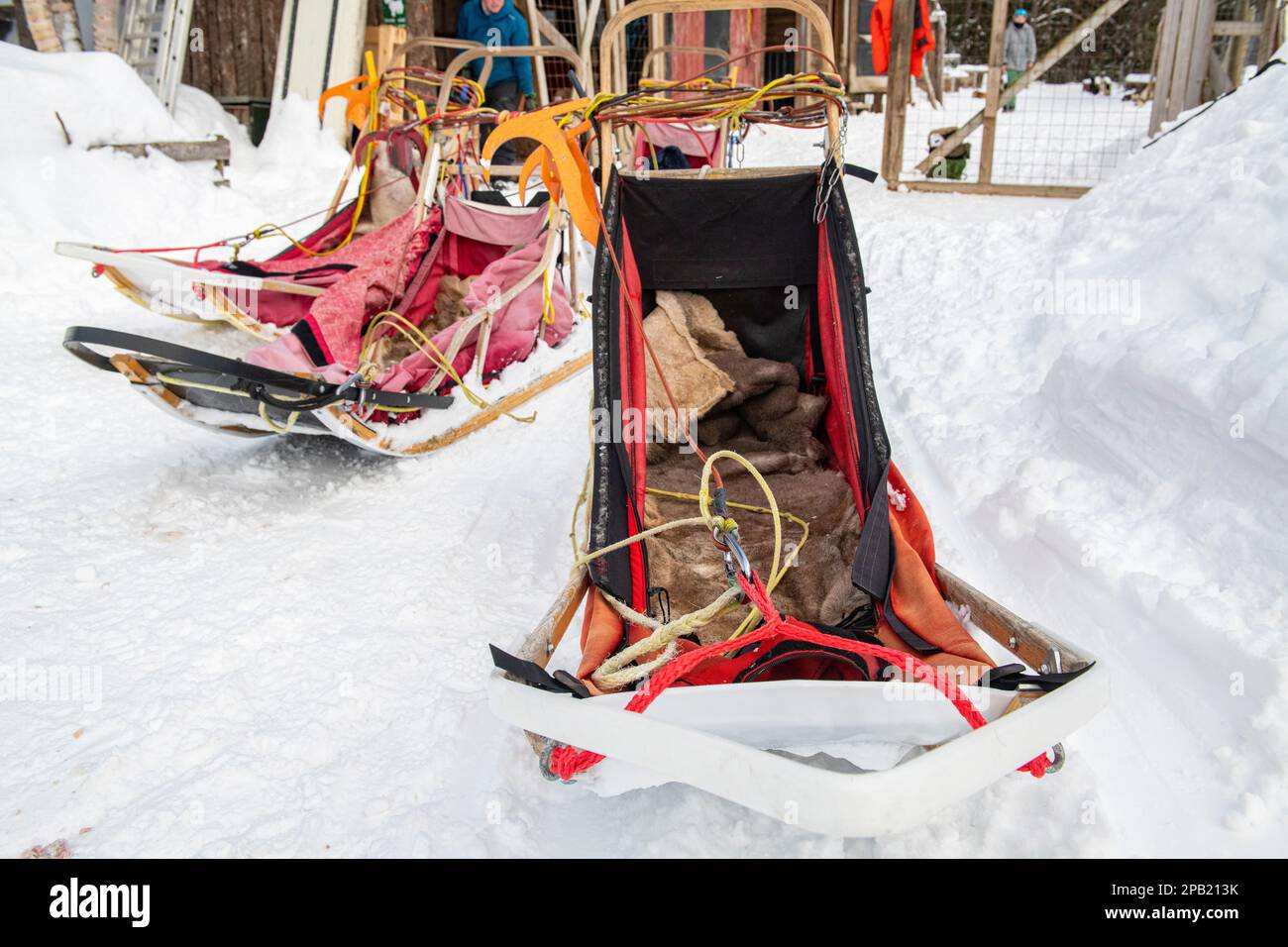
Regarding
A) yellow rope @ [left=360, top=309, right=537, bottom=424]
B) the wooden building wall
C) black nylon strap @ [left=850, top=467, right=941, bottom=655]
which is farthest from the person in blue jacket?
black nylon strap @ [left=850, top=467, right=941, bottom=655]

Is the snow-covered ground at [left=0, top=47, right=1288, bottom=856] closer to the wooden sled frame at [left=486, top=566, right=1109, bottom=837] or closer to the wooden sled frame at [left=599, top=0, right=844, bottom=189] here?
the wooden sled frame at [left=486, top=566, right=1109, bottom=837]

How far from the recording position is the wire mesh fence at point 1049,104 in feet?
22.4


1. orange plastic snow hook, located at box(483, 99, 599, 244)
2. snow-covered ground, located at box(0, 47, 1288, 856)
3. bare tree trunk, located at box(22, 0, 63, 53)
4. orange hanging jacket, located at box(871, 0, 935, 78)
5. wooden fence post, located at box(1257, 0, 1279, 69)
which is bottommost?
snow-covered ground, located at box(0, 47, 1288, 856)

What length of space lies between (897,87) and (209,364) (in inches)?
222

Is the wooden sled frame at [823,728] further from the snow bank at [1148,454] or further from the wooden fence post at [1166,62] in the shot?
the wooden fence post at [1166,62]

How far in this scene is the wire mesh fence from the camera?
682 centimetres

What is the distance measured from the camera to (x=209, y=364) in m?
2.45

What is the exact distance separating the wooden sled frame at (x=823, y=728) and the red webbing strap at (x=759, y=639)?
0.02 m

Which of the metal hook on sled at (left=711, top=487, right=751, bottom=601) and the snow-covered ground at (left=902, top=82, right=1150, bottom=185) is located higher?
the snow-covered ground at (left=902, top=82, right=1150, bottom=185)

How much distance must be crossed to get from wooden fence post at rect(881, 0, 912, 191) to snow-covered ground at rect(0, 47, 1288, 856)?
2.52 m

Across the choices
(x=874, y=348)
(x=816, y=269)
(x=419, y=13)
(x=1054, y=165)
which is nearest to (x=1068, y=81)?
(x=1054, y=165)

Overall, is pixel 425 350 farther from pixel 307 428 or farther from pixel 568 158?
pixel 568 158

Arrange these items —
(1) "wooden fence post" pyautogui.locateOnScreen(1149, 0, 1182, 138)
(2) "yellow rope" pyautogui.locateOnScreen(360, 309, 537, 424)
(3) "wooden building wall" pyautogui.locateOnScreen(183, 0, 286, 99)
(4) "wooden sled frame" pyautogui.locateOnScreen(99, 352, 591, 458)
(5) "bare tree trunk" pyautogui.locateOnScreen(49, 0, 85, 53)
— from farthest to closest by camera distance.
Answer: (3) "wooden building wall" pyautogui.locateOnScreen(183, 0, 286, 99) < (5) "bare tree trunk" pyautogui.locateOnScreen(49, 0, 85, 53) < (1) "wooden fence post" pyautogui.locateOnScreen(1149, 0, 1182, 138) < (2) "yellow rope" pyautogui.locateOnScreen(360, 309, 537, 424) < (4) "wooden sled frame" pyautogui.locateOnScreen(99, 352, 591, 458)
